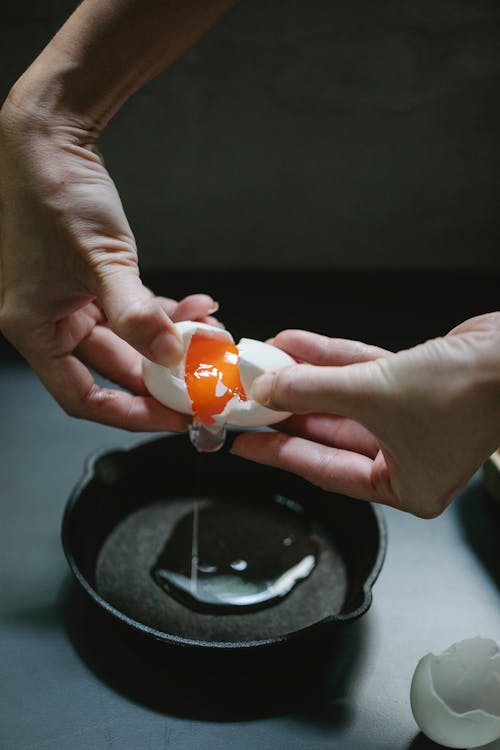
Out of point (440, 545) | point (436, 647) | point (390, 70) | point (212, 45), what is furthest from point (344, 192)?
point (436, 647)

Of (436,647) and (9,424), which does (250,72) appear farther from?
(436,647)

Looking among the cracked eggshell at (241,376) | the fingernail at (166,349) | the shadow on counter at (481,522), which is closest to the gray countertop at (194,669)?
the shadow on counter at (481,522)

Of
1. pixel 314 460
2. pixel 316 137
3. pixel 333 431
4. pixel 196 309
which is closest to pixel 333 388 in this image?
pixel 314 460

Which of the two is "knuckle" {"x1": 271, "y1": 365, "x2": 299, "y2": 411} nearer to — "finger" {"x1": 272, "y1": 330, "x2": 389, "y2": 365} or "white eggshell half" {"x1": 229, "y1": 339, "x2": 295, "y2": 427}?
"white eggshell half" {"x1": 229, "y1": 339, "x2": 295, "y2": 427}

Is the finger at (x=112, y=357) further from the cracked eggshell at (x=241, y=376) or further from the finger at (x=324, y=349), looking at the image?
the finger at (x=324, y=349)

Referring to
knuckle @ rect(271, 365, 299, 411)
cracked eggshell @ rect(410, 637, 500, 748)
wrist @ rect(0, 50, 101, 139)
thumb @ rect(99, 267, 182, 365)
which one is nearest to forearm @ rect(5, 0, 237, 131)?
wrist @ rect(0, 50, 101, 139)
